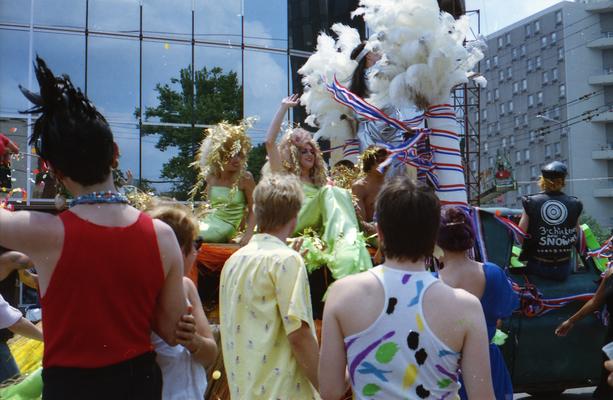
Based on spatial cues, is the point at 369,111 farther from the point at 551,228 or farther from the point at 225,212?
the point at 551,228

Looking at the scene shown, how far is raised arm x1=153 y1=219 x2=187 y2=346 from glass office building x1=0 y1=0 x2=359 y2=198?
11.9 metres

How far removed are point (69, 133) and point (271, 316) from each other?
3.96ft

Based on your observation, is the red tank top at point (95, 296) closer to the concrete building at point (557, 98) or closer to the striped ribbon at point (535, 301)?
the striped ribbon at point (535, 301)

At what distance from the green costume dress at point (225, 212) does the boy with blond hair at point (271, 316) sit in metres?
2.40

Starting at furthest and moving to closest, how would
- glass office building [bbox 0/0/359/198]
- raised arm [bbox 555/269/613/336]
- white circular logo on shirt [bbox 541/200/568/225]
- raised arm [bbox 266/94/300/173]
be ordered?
glass office building [bbox 0/0/359/198]
white circular logo on shirt [bbox 541/200/568/225]
raised arm [bbox 266/94/300/173]
raised arm [bbox 555/269/613/336]

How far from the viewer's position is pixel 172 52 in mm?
15273

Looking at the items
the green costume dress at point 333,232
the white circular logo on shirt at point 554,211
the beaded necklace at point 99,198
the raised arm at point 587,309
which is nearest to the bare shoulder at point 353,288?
the beaded necklace at point 99,198

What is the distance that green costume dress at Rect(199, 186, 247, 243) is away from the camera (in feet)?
18.2

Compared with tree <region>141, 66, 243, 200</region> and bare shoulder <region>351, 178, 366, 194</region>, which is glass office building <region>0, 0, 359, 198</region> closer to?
tree <region>141, 66, 243, 200</region>

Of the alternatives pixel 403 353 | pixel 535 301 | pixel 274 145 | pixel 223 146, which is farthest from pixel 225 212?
pixel 403 353

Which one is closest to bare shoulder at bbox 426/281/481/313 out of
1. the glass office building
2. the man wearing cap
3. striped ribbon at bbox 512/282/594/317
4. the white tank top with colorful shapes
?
the white tank top with colorful shapes

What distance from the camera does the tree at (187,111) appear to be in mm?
14883

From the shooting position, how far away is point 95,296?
220cm

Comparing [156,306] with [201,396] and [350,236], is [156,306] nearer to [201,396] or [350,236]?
[201,396]
